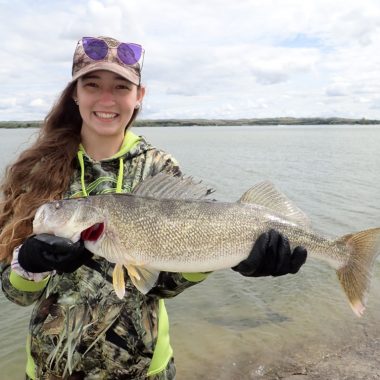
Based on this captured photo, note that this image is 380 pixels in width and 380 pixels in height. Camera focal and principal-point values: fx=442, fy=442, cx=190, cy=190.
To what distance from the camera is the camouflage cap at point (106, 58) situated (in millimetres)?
3408

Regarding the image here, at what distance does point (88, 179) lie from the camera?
360 cm

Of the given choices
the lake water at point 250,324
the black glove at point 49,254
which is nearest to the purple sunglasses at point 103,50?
the black glove at point 49,254

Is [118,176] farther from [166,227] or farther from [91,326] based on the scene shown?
[91,326]

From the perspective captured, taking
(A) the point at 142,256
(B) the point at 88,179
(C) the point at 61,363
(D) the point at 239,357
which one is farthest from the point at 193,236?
(D) the point at 239,357

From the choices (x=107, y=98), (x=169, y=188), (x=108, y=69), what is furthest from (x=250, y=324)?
(x=108, y=69)

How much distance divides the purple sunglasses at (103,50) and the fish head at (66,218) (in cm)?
118

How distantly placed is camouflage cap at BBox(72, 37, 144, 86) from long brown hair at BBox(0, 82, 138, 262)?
0.28 m

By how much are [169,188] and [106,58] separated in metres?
1.13

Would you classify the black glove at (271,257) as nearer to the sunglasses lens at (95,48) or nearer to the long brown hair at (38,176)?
the long brown hair at (38,176)

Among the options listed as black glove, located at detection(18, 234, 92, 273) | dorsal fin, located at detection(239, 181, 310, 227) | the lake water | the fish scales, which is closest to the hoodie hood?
the fish scales

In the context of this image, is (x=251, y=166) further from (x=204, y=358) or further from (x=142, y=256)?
(x=142, y=256)

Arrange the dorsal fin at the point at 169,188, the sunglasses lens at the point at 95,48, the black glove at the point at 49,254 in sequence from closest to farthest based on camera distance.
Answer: the black glove at the point at 49,254, the dorsal fin at the point at 169,188, the sunglasses lens at the point at 95,48

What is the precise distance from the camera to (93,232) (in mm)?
3207

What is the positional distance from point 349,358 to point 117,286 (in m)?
4.55
